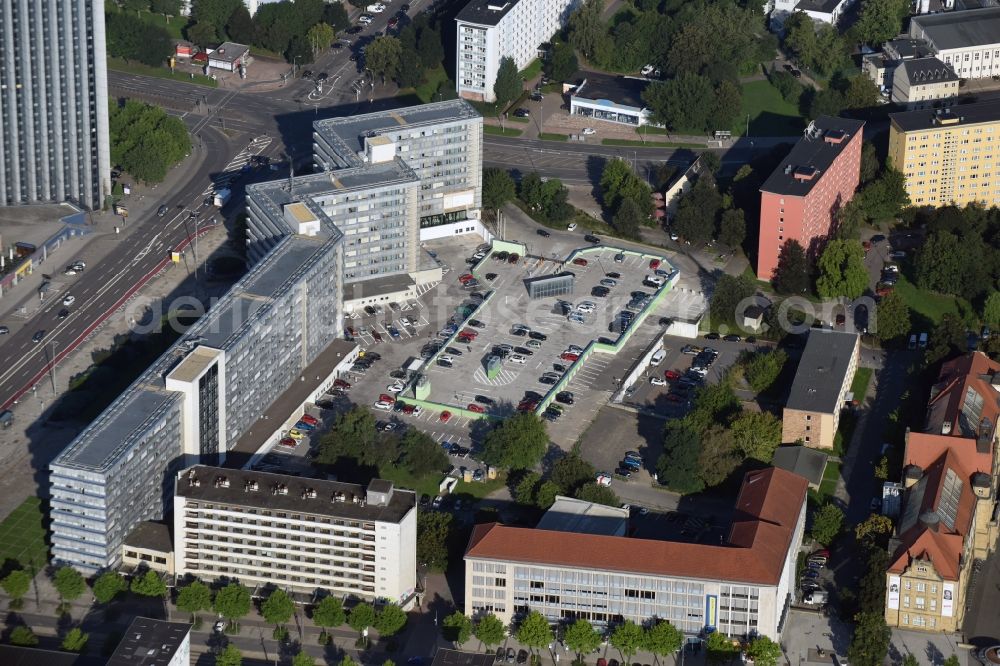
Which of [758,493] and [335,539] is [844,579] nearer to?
[758,493]

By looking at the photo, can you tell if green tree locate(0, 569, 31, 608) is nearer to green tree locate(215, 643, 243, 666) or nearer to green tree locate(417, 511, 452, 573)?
green tree locate(215, 643, 243, 666)

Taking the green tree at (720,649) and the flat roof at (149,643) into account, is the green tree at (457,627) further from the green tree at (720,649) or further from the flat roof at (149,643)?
the flat roof at (149,643)

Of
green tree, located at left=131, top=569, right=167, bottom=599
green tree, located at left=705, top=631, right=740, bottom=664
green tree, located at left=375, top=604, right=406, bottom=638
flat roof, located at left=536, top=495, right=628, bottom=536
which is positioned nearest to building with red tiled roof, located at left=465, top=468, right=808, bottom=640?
green tree, located at left=705, top=631, right=740, bottom=664

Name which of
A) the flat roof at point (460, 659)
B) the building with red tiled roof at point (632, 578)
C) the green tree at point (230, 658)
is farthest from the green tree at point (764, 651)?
the green tree at point (230, 658)

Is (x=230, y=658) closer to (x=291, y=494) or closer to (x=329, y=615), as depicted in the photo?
(x=329, y=615)

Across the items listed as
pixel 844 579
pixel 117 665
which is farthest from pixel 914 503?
pixel 117 665

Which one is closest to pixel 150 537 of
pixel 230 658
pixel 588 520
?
pixel 230 658
